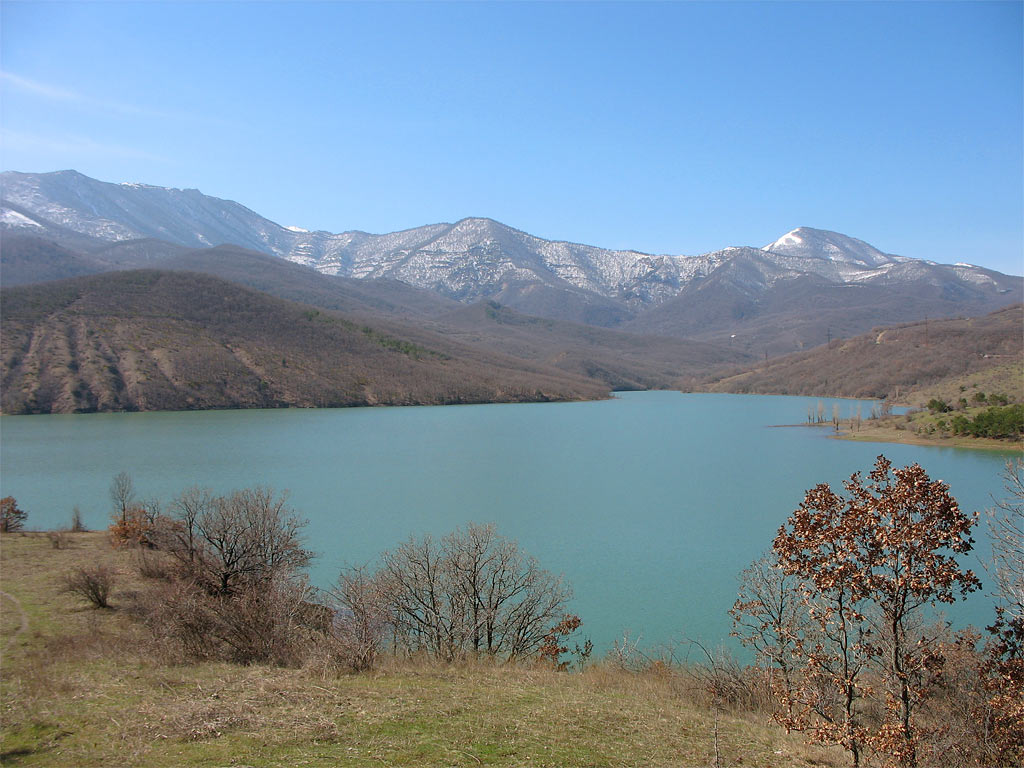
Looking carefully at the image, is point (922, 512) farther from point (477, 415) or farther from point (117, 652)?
point (477, 415)

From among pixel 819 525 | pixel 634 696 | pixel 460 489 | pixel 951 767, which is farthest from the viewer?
pixel 460 489

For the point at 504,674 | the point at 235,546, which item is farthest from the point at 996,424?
the point at 235,546

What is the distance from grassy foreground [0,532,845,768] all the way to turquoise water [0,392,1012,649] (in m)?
8.05

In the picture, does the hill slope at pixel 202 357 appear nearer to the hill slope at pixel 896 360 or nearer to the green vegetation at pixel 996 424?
the hill slope at pixel 896 360

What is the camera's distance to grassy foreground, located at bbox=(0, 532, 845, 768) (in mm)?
7809

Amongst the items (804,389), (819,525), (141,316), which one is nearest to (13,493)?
(819,525)

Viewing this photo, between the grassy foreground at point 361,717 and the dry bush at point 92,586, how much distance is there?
4872 millimetres

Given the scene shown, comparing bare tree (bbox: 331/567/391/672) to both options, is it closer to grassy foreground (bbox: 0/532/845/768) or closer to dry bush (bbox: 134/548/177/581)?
grassy foreground (bbox: 0/532/845/768)

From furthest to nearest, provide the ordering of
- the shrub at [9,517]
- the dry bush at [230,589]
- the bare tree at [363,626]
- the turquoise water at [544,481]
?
the shrub at [9,517] < the turquoise water at [544,481] < the dry bush at [230,589] < the bare tree at [363,626]

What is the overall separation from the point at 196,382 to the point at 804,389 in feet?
443

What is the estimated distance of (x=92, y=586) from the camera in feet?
60.6

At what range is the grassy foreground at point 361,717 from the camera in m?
7.81

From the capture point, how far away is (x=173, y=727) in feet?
27.4

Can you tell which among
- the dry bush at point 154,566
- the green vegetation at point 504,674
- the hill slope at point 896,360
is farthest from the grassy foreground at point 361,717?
the hill slope at point 896,360
